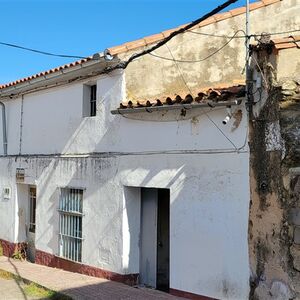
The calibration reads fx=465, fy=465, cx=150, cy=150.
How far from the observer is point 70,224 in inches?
435

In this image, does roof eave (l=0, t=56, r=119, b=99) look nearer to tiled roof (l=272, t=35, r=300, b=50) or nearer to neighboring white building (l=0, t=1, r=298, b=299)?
neighboring white building (l=0, t=1, r=298, b=299)

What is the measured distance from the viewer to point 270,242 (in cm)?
675

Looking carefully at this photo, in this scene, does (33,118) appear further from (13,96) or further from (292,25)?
(292,25)

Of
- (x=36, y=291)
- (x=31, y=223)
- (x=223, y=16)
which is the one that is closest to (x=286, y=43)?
(x=223, y=16)

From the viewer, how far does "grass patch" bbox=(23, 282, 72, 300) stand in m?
8.82

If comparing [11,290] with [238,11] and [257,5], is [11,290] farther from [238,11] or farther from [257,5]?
[257,5]

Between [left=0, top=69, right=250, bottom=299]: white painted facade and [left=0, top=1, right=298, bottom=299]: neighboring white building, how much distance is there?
0.07 ft

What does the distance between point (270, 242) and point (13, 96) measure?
9.61m

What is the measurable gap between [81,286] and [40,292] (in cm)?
85

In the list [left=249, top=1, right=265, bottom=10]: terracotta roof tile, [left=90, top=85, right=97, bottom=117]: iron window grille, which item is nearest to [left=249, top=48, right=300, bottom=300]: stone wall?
[left=249, top=1, right=265, bottom=10]: terracotta roof tile

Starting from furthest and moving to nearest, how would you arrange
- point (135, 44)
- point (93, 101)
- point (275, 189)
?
1. point (93, 101)
2. point (135, 44)
3. point (275, 189)

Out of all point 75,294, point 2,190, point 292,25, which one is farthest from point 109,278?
point 292,25

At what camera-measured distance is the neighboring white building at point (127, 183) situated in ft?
24.9

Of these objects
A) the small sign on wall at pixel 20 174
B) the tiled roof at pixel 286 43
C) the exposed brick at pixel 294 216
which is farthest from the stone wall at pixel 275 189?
the small sign on wall at pixel 20 174
